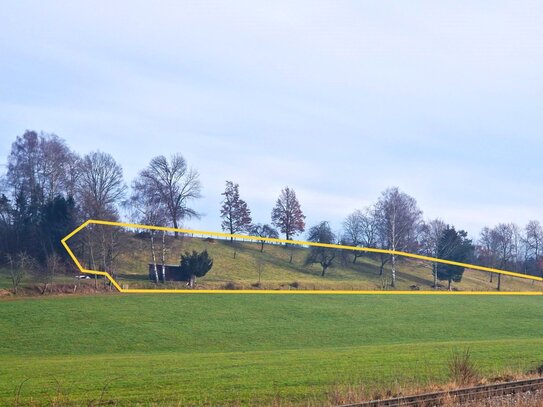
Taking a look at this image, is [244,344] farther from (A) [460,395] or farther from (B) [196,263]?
(A) [460,395]

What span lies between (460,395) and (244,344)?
2443cm

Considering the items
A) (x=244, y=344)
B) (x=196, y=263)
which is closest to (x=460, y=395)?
(x=196, y=263)

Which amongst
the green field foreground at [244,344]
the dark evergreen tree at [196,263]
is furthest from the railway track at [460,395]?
the dark evergreen tree at [196,263]

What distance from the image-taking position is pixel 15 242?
47.0m

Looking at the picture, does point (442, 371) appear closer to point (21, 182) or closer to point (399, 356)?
point (399, 356)

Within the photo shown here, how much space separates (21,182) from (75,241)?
35694 mm

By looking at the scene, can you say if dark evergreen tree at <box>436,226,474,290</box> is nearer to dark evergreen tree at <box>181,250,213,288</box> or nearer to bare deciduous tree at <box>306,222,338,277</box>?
bare deciduous tree at <box>306,222,338,277</box>

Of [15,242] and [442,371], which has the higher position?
[15,242]

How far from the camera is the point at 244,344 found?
1604 inches

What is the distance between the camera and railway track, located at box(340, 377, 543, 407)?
16.4 m

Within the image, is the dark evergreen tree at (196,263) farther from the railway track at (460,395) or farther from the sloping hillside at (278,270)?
the railway track at (460,395)

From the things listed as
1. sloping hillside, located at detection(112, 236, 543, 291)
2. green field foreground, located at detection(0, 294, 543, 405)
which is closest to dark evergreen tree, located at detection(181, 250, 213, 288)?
sloping hillside, located at detection(112, 236, 543, 291)

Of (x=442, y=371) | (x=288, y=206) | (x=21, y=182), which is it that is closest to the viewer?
(x=442, y=371)

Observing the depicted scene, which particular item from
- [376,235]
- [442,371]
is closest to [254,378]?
[442,371]
